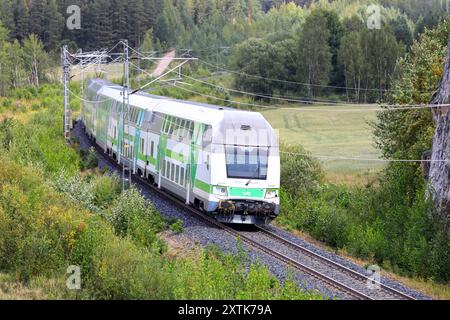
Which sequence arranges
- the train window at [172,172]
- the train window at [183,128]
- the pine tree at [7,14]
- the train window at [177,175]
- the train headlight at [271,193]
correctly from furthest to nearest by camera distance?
the pine tree at [7,14] < the train window at [172,172] < the train window at [177,175] < the train window at [183,128] < the train headlight at [271,193]

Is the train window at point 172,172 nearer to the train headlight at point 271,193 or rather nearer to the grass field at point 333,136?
the train headlight at point 271,193

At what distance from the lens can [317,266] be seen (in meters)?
19.5

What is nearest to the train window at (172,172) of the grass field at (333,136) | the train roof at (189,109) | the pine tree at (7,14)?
the train roof at (189,109)

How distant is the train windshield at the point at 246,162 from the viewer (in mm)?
22859

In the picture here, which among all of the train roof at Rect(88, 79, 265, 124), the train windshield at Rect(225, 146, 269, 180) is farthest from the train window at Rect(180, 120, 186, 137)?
the train windshield at Rect(225, 146, 269, 180)

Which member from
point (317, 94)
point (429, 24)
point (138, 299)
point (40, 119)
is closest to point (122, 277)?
point (138, 299)

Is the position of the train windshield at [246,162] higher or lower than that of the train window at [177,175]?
higher

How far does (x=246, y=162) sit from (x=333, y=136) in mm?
42791

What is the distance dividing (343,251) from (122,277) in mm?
10087

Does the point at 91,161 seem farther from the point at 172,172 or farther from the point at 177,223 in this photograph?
the point at 177,223

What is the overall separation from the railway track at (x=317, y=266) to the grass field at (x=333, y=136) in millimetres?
20282

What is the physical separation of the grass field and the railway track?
20.3 meters

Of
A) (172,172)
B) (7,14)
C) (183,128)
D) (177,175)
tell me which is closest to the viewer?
(183,128)

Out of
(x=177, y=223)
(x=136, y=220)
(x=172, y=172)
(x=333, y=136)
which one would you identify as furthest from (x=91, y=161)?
(x=333, y=136)
